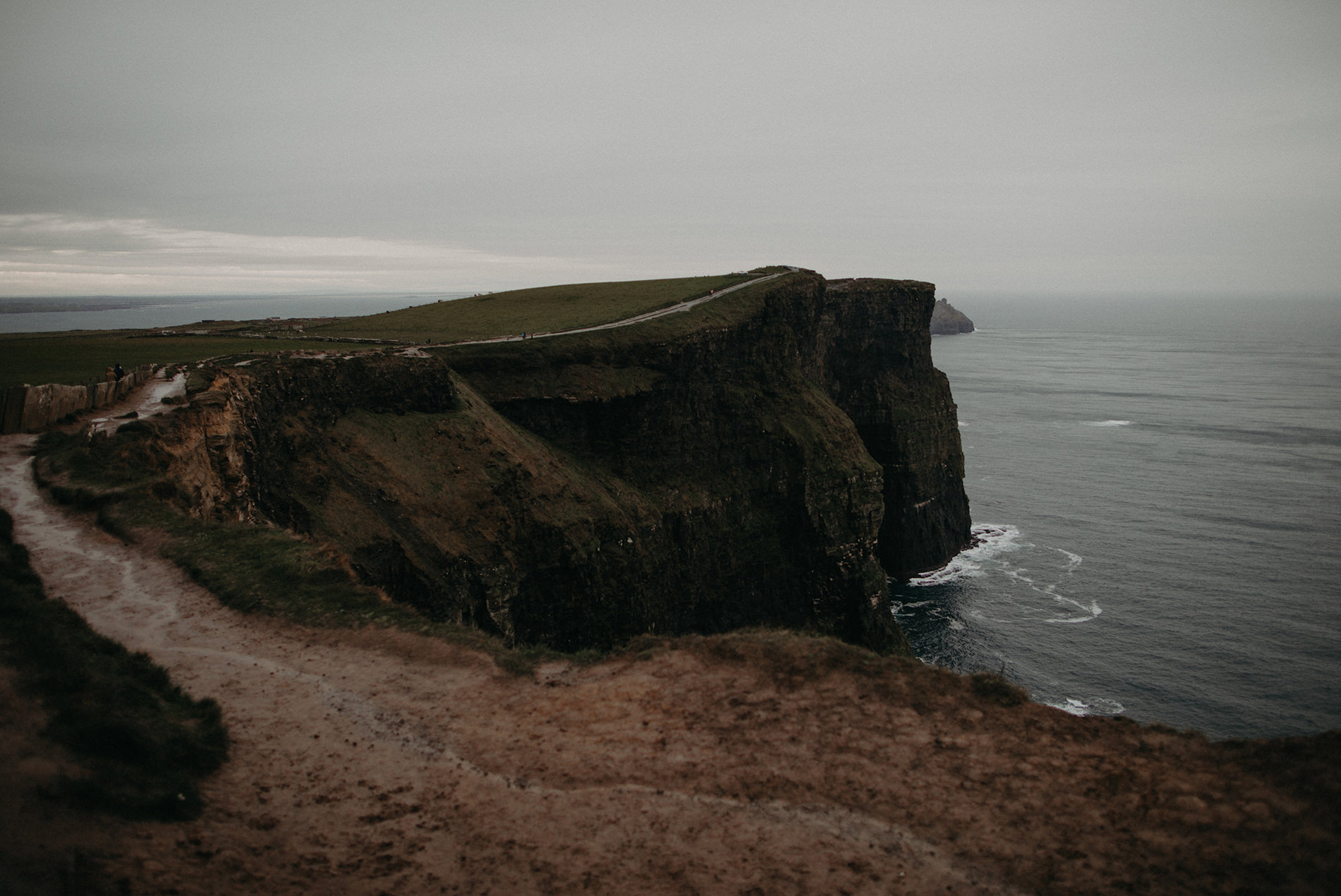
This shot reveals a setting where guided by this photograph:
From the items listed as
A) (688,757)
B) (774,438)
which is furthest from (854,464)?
(688,757)

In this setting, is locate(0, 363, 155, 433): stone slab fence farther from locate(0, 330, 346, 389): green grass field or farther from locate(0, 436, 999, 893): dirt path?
locate(0, 436, 999, 893): dirt path

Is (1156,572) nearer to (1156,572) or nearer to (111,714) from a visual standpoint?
(1156,572)

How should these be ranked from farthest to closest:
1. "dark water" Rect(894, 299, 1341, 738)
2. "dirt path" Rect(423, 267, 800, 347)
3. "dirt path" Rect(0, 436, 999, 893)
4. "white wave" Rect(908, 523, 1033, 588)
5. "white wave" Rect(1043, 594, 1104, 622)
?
"white wave" Rect(908, 523, 1033, 588), "white wave" Rect(1043, 594, 1104, 622), "dirt path" Rect(423, 267, 800, 347), "dark water" Rect(894, 299, 1341, 738), "dirt path" Rect(0, 436, 999, 893)

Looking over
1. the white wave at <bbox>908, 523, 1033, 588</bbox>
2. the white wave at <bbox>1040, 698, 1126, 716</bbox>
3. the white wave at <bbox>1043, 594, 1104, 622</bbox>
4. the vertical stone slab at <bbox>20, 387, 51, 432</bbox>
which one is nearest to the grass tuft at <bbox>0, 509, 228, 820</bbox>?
the vertical stone slab at <bbox>20, 387, 51, 432</bbox>

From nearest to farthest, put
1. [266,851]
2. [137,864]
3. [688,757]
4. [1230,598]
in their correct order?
[137,864], [266,851], [688,757], [1230,598]

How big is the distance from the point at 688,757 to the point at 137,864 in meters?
8.47

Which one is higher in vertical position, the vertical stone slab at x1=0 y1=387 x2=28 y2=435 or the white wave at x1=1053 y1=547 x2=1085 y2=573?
the vertical stone slab at x1=0 y1=387 x2=28 y2=435

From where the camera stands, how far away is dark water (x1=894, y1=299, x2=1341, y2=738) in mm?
47250

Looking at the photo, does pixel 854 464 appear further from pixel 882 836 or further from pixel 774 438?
pixel 882 836

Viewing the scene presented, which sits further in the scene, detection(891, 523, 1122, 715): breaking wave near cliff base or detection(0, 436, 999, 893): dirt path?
detection(891, 523, 1122, 715): breaking wave near cliff base

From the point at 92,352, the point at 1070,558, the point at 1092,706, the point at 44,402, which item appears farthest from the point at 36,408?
the point at 1070,558

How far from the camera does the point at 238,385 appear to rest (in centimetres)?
3375

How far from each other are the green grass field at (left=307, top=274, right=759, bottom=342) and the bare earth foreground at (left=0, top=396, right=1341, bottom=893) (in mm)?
43368

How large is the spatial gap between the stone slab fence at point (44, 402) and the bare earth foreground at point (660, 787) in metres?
15.0
